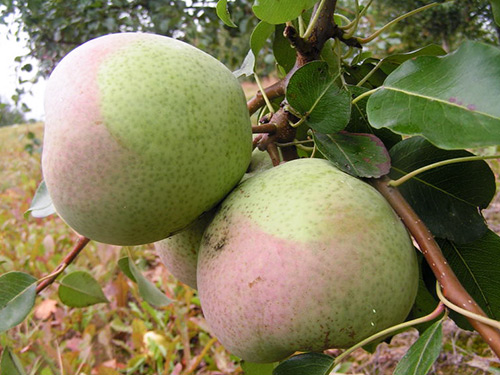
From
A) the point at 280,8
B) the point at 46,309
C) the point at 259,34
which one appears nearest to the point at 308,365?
the point at 280,8

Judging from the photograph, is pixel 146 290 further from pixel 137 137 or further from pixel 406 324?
pixel 406 324

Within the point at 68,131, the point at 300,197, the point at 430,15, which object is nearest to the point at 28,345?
the point at 68,131

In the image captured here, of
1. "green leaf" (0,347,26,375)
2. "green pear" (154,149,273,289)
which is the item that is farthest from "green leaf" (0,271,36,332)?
"green pear" (154,149,273,289)

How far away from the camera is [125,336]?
2.23 m

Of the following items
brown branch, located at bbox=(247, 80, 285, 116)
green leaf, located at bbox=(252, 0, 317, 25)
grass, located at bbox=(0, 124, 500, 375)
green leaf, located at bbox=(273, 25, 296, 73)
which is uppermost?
green leaf, located at bbox=(252, 0, 317, 25)

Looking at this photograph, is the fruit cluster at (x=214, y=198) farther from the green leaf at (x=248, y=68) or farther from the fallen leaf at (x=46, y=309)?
the fallen leaf at (x=46, y=309)

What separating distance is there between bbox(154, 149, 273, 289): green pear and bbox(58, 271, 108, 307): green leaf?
0.84 feet

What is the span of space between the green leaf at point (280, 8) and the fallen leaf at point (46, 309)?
196 cm

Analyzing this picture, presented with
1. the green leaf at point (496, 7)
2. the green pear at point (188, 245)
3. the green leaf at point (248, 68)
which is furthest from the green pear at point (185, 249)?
the green leaf at point (496, 7)

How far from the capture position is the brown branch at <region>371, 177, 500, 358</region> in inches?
21.1

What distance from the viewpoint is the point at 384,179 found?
2.37ft

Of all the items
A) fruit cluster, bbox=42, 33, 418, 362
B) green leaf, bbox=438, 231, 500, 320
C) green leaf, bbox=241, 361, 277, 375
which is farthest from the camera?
green leaf, bbox=241, 361, 277, 375

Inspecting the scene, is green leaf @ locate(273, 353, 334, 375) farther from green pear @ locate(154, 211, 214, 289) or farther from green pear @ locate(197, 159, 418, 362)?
green pear @ locate(154, 211, 214, 289)

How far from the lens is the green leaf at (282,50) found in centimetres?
92
